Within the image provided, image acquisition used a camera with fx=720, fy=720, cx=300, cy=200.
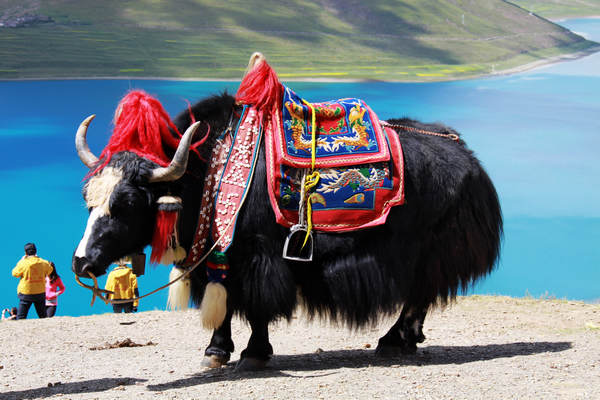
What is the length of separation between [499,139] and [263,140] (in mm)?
11339

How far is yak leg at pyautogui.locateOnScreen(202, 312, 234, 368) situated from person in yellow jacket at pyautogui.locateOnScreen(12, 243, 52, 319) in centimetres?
294

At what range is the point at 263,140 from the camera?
146 inches

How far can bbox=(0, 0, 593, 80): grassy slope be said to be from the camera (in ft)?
47.4

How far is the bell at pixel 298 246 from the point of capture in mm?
3627

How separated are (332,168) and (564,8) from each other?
21.6 m

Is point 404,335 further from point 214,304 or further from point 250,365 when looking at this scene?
point 214,304

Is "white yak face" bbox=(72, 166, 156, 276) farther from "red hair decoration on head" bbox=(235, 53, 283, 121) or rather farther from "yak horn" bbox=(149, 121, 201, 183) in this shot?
"red hair decoration on head" bbox=(235, 53, 283, 121)

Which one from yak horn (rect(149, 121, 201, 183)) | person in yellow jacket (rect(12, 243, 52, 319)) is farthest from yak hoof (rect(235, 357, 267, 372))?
person in yellow jacket (rect(12, 243, 52, 319))

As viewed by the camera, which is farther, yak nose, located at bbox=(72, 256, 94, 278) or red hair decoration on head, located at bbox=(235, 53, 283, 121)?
red hair decoration on head, located at bbox=(235, 53, 283, 121)

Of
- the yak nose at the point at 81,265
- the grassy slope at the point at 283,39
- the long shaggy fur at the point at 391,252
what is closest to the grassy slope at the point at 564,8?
the grassy slope at the point at 283,39

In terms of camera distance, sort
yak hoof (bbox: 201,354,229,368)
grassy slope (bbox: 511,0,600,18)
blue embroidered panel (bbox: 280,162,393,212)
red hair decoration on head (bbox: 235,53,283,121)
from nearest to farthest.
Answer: blue embroidered panel (bbox: 280,162,393,212) → red hair decoration on head (bbox: 235,53,283,121) → yak hoof (bbox: 201,354,229,368) → grassy slope (bbox: 511,0,600,18)

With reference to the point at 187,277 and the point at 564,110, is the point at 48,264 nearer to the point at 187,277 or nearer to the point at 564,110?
the point at 187,277

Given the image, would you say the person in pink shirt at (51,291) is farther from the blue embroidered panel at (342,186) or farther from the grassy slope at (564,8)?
the grassy slope at (564,8)

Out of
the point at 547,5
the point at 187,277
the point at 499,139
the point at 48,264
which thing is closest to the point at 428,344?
the point at 187,277
